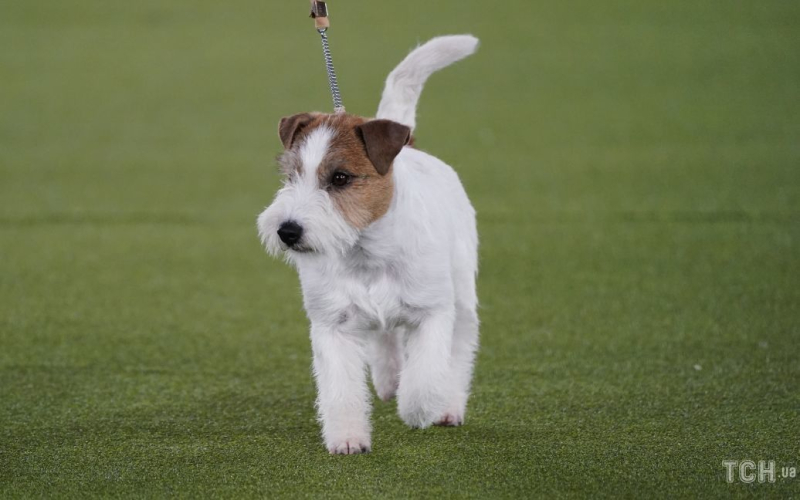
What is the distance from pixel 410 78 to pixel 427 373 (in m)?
1.56

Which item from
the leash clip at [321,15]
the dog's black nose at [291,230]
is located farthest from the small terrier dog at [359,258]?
the leash clip at [321,15]

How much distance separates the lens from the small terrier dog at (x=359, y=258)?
437 cm

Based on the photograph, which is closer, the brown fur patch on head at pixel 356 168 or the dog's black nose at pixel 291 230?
the dog's black nose at pixel 291 230

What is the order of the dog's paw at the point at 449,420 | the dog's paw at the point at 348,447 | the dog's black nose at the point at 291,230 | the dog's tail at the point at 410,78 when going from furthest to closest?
the dog's tail at the point at 410,78 < the dog's paw at the point at 449,420 < the dog's paw at the point at 348,447 < the dog's black nose at the point at 291,230

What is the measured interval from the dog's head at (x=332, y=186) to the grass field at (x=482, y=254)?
0.84 metres

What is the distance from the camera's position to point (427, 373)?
4.56 meters

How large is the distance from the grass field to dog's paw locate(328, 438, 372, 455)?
80 mm

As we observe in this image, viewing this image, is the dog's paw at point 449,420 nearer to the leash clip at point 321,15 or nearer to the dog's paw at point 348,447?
the dog's paw at point 348,447

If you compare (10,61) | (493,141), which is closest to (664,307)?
(493,141)

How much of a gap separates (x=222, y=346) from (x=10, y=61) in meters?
11.9

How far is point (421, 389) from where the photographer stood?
454cm

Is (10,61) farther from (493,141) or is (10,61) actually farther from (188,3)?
(493,141)

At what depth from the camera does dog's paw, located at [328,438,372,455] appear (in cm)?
451

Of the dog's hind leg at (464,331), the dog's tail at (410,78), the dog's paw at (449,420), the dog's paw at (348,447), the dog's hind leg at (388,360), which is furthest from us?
the dog's tail at (410,78)
